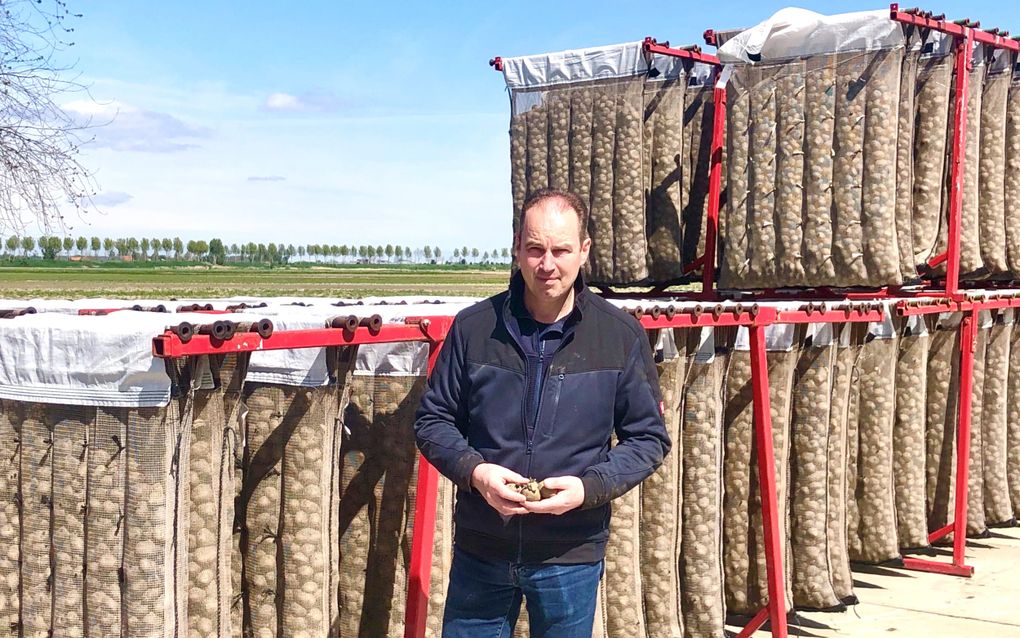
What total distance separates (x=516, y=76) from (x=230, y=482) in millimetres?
5389

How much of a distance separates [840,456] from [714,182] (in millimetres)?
2223

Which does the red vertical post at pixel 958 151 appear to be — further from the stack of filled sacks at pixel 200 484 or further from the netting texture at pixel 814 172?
the stack of filled sacks at pixel 200 484

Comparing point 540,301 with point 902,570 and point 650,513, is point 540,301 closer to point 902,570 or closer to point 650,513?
point 650,513

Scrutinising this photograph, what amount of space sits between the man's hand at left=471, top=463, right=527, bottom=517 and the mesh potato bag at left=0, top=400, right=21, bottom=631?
174 cm

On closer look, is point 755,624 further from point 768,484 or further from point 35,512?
point 35,512

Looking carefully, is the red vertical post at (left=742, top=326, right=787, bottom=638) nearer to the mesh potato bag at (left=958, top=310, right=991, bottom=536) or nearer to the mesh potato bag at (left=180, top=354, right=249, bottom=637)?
the mesh potato bag at (left=180, top=354, right=249, bottom=637)

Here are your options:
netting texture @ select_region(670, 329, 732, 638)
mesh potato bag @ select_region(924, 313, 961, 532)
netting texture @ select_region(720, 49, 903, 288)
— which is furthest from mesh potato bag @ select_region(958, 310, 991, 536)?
netting texture @ select_region(670, 329, 732, 638)

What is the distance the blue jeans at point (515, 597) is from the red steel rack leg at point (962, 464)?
515 centimetres

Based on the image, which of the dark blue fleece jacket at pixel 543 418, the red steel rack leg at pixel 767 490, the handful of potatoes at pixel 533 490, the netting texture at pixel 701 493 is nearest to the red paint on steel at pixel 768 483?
the red steel rack leg at pixel 767 490

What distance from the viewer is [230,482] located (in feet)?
11.8

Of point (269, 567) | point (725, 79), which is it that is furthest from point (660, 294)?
point (269, 567)

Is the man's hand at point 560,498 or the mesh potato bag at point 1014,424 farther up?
the man's hand at point 560,498

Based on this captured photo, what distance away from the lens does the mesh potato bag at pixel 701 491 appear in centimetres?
544

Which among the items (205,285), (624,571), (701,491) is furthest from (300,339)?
(205,285)
